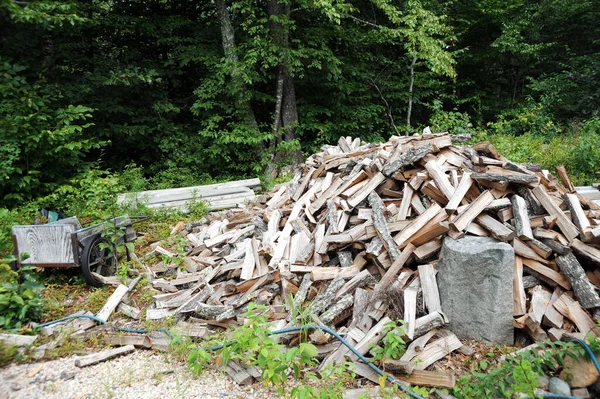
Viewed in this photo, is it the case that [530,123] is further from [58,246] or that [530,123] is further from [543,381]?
[58,246]

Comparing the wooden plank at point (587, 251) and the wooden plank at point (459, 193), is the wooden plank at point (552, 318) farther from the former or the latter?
the wooden plank at point (459, 193)

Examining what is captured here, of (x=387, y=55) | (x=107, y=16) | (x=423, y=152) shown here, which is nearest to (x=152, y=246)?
(x=423, y=152)

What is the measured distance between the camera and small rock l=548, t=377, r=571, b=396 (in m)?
2.88

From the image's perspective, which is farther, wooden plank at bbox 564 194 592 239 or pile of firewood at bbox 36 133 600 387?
wooden plank at bbox 564 194 592 239

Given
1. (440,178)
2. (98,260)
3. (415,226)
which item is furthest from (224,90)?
(415,226)

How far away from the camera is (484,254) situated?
134 inches

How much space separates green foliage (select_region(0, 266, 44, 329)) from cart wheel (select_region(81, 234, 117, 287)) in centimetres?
59

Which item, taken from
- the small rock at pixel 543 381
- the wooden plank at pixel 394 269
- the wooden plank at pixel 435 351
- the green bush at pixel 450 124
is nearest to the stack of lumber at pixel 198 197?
the wooden plank at pixel 394 269

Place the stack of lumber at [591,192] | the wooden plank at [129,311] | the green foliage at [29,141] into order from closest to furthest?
the wooden plank at [129,311] → the stack of lumber at [591,192] → the green foliage at [29,141]

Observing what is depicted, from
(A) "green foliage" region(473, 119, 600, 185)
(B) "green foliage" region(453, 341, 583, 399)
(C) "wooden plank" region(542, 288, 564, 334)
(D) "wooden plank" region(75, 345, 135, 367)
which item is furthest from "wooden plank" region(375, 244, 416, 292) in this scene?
(A) "green foliage" region(473, 119, 600, 185)

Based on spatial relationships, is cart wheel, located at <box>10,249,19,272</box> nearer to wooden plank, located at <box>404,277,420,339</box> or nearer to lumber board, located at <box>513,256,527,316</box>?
wooden plank, located at <box>404,277,420,339</box>

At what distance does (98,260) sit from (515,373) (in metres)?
4.86

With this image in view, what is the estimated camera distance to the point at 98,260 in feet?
17.0

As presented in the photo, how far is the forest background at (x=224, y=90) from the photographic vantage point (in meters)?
8.05
